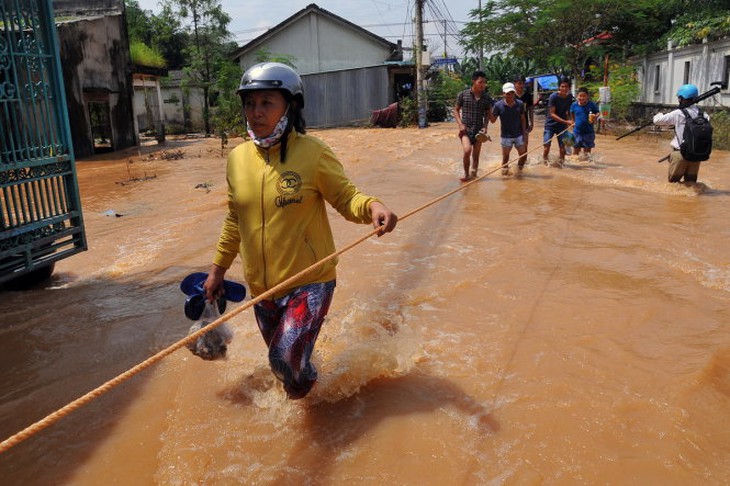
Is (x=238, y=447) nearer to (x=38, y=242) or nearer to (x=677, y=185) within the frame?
(x=38, y=242)

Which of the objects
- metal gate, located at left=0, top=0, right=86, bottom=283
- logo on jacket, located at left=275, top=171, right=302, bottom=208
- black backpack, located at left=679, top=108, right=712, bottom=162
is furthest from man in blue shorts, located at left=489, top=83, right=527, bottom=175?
logo on jacket, located at left=275, top=171, right=302, bottom=208

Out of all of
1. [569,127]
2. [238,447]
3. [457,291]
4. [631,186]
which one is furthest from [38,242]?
[569,127]

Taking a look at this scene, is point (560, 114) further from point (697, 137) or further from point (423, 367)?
point (423, 367)

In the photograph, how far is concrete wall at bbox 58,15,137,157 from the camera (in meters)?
18.0

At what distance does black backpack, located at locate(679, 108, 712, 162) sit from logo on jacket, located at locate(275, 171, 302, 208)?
24.4ft

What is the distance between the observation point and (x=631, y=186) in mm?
10273

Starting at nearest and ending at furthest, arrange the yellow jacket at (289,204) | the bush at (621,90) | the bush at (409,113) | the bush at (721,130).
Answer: the yellow jacket at (289,204)
the bush at (721,130)
the bush at (621,90)
the bush at (409,113)

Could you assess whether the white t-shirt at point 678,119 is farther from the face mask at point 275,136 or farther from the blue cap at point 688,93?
the face mask at point 275,136

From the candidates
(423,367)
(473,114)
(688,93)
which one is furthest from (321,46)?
(423,367)

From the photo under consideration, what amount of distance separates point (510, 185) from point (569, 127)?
235 cm

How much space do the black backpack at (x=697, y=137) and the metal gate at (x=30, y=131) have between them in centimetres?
773

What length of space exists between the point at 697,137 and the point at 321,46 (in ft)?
90.2

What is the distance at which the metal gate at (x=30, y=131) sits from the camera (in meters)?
4.94

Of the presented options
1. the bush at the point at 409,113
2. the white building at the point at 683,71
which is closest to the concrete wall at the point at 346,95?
the bush at the point at 409,113
